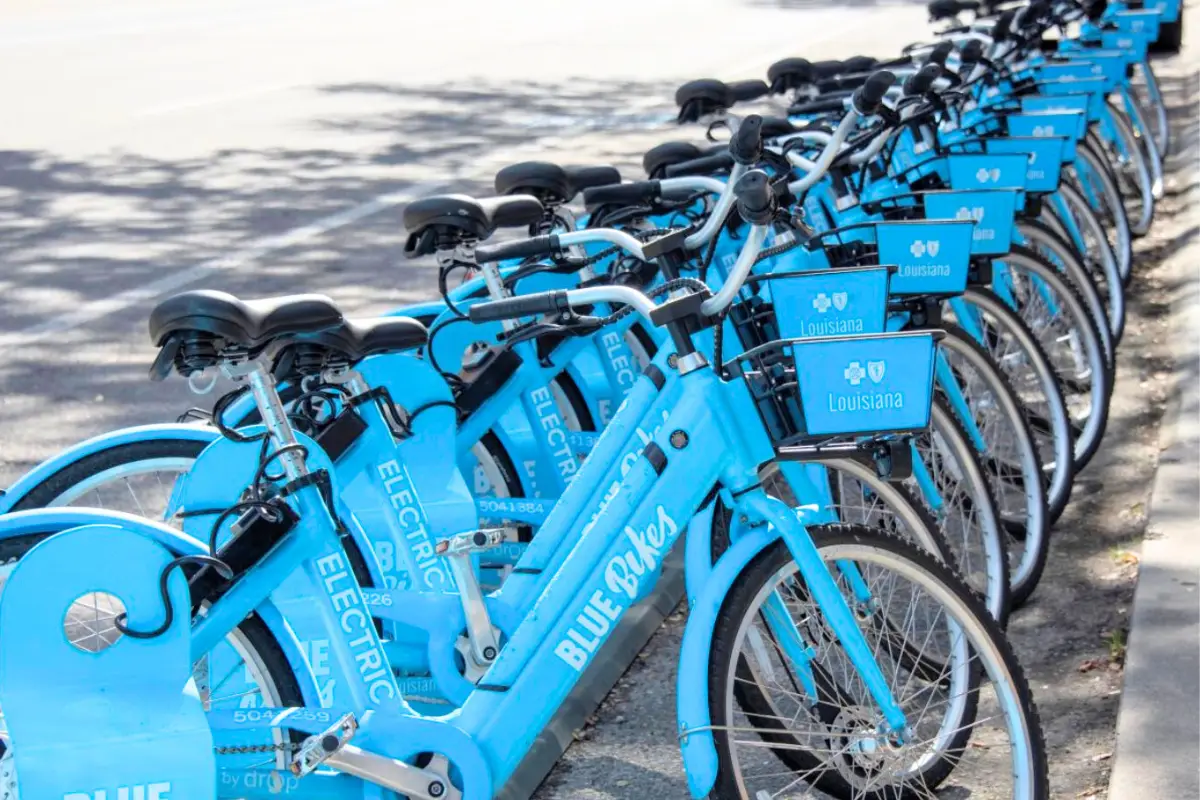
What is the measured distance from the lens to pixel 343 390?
3.52 meters

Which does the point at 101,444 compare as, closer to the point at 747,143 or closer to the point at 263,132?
the point at 747,143

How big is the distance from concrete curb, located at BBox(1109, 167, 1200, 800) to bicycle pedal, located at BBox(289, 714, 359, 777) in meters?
1.58

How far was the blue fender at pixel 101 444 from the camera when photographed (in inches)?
141

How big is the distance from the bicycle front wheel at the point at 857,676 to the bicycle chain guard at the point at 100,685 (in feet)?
2.97

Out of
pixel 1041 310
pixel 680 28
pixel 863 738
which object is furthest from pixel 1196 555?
pixel 680 28

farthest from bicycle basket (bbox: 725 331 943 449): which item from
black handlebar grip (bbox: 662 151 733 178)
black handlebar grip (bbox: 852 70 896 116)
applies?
black handlebar grip (bbox: 662 151 733 178)

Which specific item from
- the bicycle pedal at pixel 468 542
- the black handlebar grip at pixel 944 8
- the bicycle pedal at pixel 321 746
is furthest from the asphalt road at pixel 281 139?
the black handlebar grip at pixel 944 8

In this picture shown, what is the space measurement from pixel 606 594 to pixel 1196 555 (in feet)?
7.34

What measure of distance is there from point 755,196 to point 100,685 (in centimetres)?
138

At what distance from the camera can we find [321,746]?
295 cm

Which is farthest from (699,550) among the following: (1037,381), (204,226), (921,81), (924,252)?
(204,226)

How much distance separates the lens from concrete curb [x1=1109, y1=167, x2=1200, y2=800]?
3.51 meters

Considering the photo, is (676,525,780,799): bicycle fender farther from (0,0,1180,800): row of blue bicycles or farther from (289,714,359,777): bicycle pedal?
(289,714,359,777): bicycle pedal

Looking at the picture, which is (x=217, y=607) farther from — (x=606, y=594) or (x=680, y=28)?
(x=680, y=28)
